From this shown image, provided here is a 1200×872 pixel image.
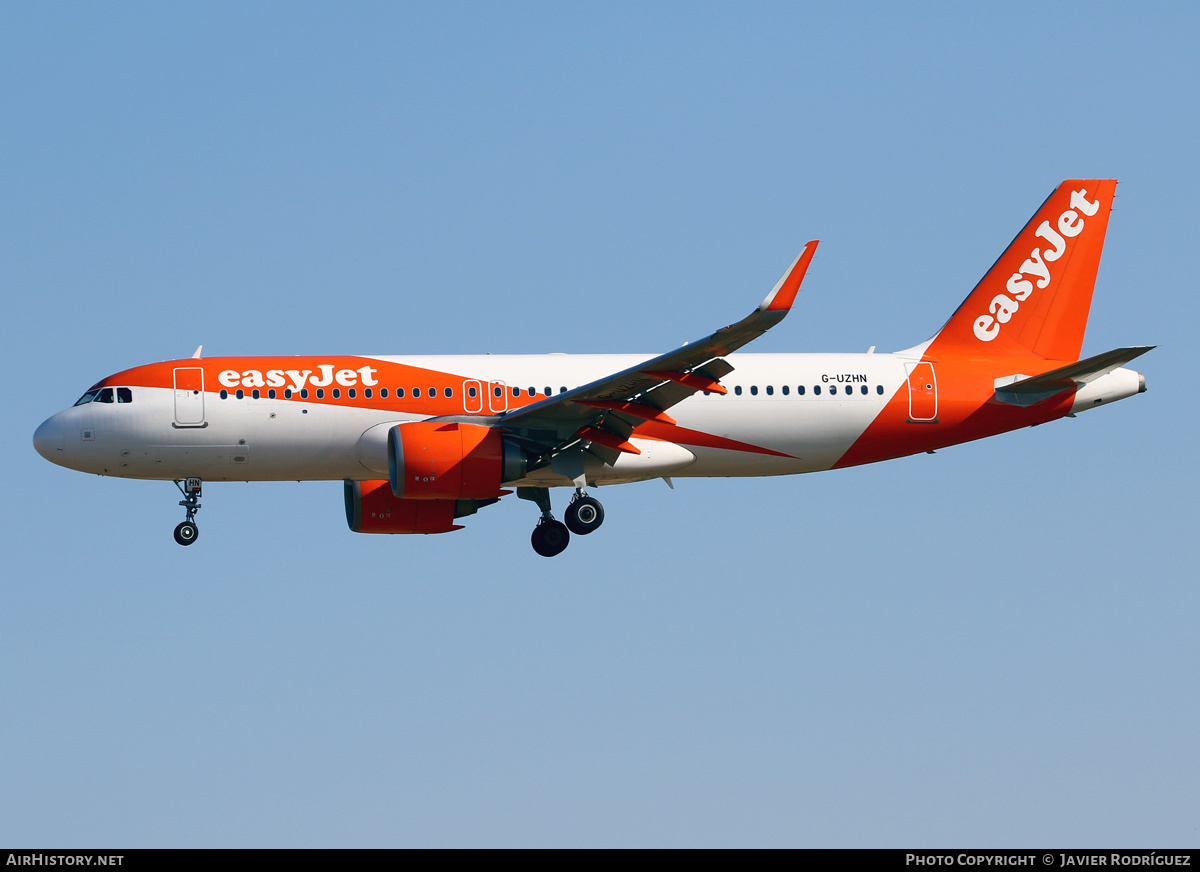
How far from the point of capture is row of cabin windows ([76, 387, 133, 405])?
34375mm

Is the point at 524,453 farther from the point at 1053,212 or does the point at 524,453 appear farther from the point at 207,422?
the point at 1053,212

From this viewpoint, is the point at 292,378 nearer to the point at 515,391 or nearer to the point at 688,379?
the point at 515,391

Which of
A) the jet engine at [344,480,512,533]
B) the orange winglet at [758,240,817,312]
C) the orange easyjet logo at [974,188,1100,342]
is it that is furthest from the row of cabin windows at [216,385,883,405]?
the orange winglet at [758,240,817,312]

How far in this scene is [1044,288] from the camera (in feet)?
125

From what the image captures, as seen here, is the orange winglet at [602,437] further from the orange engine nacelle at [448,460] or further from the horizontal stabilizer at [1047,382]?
the horizontal stabilizer at [1047,382]

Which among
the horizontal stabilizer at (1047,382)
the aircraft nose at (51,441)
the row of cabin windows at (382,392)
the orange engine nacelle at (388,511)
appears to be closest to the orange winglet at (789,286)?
the row of cabin windows at (382,392)

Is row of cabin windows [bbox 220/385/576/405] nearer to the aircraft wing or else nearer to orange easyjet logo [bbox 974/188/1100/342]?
the aircraft wing

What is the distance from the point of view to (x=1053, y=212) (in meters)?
38.5

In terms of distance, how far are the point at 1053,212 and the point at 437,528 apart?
16924mm

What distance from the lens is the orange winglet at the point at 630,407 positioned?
32188 mm

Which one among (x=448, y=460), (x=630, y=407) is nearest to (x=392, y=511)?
(x=448, y=460)

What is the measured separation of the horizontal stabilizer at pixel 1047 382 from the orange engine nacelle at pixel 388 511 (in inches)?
520

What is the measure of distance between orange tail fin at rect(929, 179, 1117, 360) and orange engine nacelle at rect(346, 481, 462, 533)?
12295 mm
